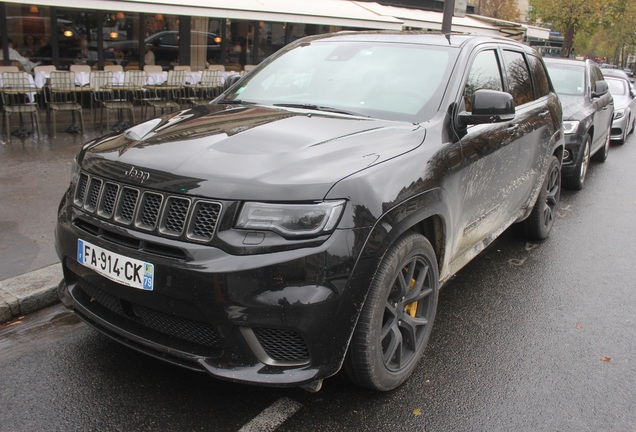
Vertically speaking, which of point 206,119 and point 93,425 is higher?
point 206,119

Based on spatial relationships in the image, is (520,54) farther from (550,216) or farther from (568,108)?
(568,108)

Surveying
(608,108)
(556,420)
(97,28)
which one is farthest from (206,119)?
(97,28)

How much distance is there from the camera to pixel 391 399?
3.07 metres

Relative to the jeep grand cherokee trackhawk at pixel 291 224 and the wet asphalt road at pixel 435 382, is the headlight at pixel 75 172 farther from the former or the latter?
the wet asphalt road at pixel 435 382

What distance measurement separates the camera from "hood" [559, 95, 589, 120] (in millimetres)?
8023

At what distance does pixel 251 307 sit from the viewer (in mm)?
2428

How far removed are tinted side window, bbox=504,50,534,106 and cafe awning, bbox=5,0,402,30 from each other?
714 cm

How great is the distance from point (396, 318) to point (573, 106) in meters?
6.63

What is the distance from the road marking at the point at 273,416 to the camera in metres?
2.76

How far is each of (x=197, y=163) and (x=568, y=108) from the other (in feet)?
23.3

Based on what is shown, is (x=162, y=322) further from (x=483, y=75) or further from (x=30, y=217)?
(x=30, y=217)

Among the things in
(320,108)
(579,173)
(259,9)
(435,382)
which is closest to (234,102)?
(320,108)

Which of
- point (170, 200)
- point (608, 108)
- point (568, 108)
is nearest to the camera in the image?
point (170, 200)

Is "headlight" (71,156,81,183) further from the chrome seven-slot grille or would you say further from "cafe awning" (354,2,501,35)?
"cafe awning" (354,2,501,35)
